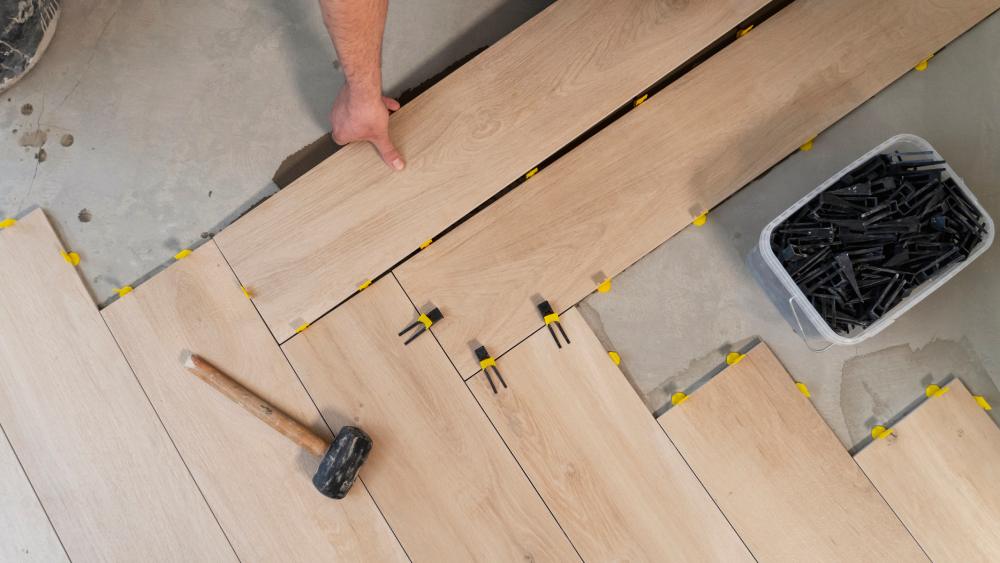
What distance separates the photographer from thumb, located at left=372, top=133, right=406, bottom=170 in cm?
178

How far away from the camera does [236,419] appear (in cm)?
179

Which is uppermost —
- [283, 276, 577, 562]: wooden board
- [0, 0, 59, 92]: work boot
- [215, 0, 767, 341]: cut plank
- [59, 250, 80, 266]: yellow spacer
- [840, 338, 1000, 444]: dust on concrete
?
[0, 0, 59, 92]: work boot

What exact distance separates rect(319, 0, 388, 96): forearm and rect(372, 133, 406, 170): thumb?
0.50 feet

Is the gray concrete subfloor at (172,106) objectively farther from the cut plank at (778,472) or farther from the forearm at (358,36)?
the cut plank at (778,472)

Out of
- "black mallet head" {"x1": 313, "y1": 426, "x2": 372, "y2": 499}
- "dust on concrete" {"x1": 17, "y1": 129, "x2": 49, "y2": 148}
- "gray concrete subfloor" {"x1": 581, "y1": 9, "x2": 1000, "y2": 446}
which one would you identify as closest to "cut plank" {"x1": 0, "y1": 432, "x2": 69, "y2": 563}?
"black mallet head" {"x1": 313, "y1": 426, "x2": 372, "y2": 499}

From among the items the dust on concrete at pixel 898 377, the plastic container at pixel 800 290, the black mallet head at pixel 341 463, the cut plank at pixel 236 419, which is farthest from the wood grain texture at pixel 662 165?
the dust on concrete at pixel 898 377

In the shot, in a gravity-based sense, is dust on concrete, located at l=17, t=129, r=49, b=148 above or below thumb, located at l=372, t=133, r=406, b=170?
above

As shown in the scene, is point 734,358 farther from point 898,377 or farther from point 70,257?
point 70,257

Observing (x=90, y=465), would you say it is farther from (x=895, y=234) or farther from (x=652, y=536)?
(x=895, y=234)

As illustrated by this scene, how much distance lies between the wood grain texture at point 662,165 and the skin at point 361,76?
1.13 ft

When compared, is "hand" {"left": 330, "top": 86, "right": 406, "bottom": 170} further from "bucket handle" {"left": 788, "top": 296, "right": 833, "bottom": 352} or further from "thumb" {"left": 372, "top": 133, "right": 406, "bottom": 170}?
"bucket handle" {"left": 788, "top": 296, "right": 833, "bottom": 352}

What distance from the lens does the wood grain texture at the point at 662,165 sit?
5.93ft

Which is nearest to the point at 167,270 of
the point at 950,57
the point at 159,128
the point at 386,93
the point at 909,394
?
the point at 159,128

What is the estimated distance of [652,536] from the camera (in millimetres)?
1731
